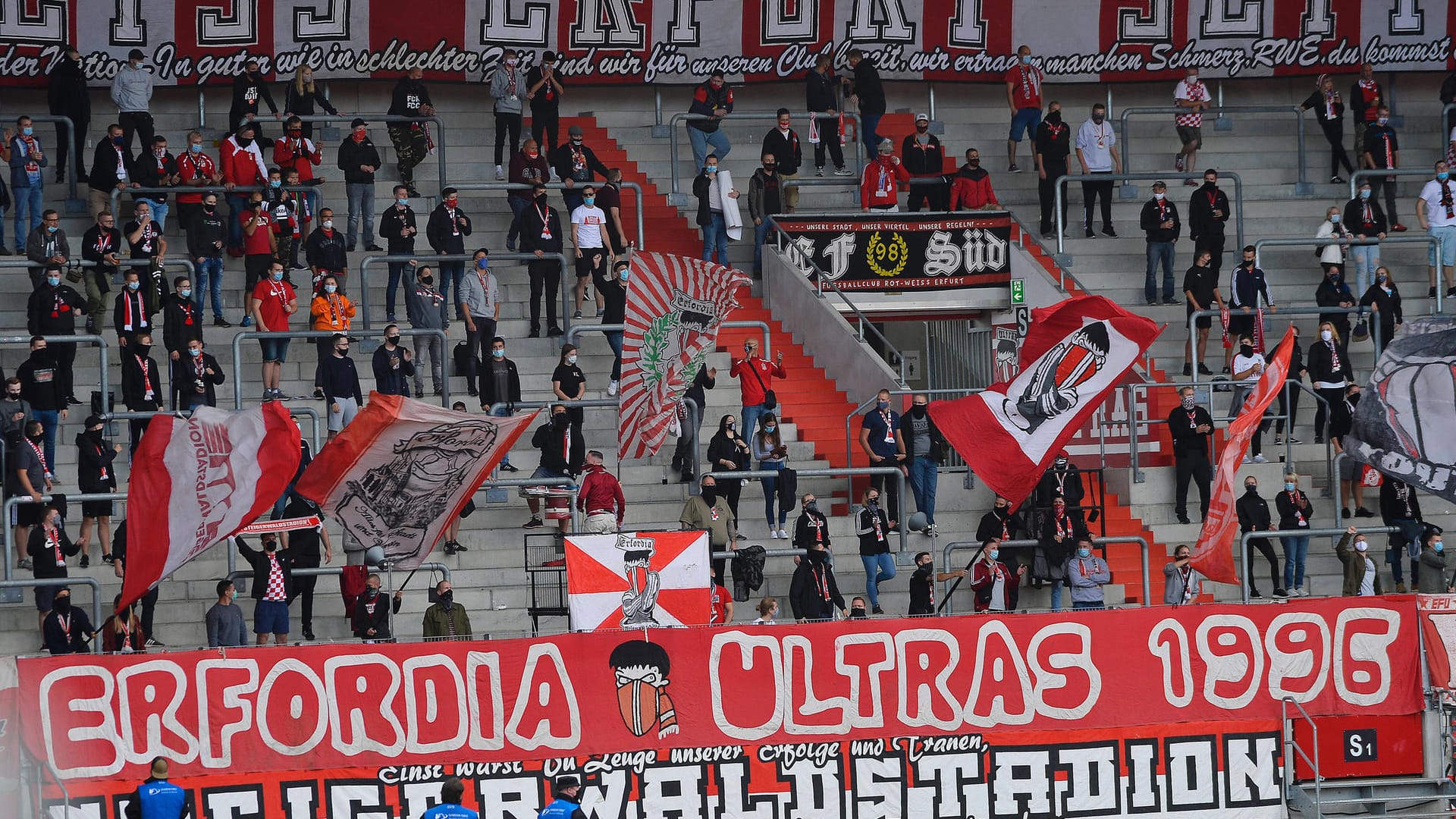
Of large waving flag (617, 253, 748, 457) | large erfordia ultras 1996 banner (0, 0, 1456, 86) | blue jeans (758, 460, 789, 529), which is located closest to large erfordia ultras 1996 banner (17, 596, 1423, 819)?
large waving flag (617, 253, 748, 457)

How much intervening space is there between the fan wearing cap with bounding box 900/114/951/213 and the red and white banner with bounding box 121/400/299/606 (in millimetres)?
Answer: 14266

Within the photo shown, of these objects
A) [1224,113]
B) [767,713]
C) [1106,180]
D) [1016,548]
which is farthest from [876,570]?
[1224,113]

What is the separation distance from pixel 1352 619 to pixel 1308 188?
1510cm

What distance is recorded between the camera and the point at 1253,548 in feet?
81.6

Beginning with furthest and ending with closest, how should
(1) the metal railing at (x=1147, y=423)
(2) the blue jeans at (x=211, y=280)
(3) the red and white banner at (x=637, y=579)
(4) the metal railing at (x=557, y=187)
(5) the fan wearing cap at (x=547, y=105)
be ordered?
(5) the fan wearing cap at (x=547, y=105) → (4) the metal railing at (x=557, y=187) → (2) the blue jeans at (x=211, y=280) → (1) the metal railing at (x=1147, y=423) → (3) the red and white banner at (x=637, y=579)

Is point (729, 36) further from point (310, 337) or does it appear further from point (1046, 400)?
point (1046, 400)

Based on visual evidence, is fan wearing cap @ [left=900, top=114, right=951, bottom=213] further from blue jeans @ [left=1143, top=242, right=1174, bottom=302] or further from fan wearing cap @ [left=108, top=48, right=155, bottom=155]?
fan wearing cap @ [left=108, top=48, right=155, bottom=155]

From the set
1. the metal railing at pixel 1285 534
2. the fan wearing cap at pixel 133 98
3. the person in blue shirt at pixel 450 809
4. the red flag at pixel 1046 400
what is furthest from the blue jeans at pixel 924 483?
the fan wearing cap at pixel 133 98

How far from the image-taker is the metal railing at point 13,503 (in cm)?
2147

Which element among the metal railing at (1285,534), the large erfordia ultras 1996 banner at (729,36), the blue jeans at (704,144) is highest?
the large erfordia ultras 1996 banner at (729,36)

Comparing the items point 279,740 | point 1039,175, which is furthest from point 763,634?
point 1039,175

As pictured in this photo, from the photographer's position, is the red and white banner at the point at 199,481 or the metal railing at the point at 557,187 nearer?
the red and white banner at the point at 199,481

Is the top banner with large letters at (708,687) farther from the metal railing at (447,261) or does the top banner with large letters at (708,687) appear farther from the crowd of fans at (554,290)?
the metal railing at (447,261)

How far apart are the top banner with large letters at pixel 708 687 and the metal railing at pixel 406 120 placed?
12478 mm
